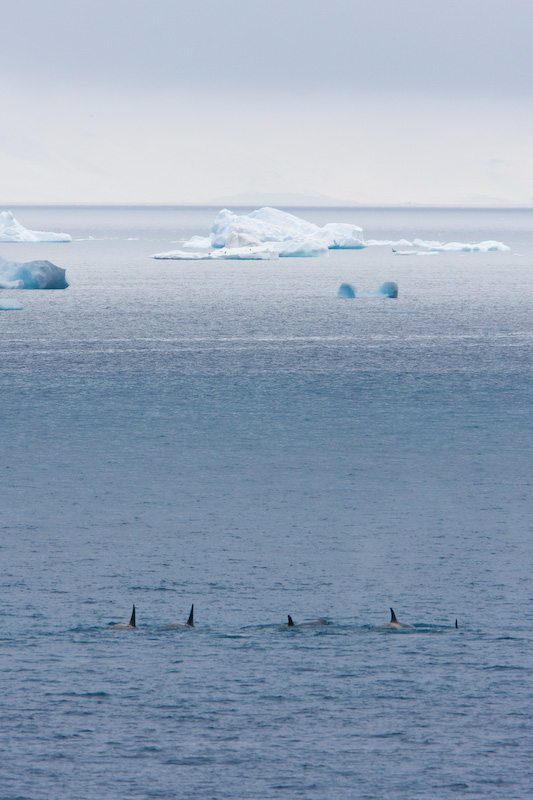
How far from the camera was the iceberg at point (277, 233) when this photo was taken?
110125 mm

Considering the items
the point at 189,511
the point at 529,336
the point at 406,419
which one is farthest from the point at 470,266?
the point at 189,511

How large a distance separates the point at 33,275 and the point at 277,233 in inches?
1746

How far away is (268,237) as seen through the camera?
384ft

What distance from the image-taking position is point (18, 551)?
77.2 feet

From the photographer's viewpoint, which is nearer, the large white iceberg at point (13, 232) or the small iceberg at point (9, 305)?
the small iceberg at point (9, 305)

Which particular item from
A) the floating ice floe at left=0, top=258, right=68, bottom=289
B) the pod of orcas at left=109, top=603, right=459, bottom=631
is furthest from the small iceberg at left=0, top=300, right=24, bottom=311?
the pod of orcas at left=109, top=603, right=459, bottom=631

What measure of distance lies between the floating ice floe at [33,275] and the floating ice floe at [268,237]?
112 ft

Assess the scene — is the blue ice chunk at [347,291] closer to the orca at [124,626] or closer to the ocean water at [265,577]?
the ocean water at [265,577]

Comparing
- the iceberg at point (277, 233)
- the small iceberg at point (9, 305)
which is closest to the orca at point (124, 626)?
the small iceberg at point (9, 305)

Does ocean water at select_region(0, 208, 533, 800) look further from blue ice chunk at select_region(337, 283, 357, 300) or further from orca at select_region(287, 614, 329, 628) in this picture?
blue ice chunk at select_region(337, 283, 357, 300)

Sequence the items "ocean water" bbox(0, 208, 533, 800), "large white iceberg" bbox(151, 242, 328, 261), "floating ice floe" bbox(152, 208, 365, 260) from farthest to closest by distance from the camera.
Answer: "floating ice floe" bbox(152, 208, 365, 260) < "large white iceberg" bbox(151, 242, 328, 261) < "ocean water" bbox(0, 208, 533, 800)

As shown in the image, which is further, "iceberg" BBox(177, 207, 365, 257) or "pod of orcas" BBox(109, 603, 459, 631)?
"iceberg" BBox(177, 207, 365, 257)

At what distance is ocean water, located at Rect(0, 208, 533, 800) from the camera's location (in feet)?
49.8

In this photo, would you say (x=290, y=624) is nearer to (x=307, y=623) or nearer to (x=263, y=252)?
(x=307, y=623)
